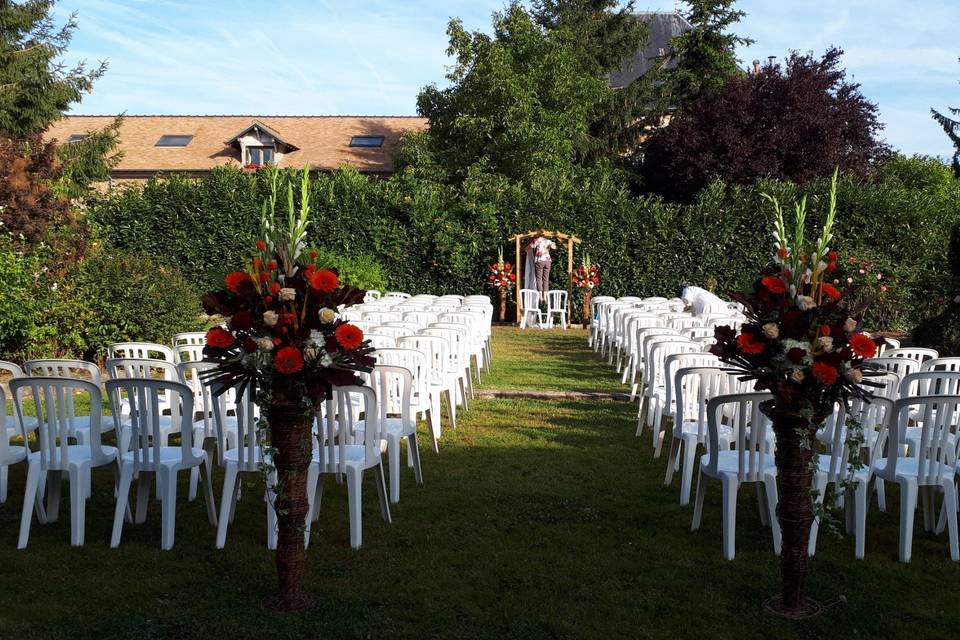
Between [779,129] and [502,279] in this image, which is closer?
[502,279]

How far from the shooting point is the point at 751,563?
4.55 meters

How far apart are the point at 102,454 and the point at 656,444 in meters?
4.04

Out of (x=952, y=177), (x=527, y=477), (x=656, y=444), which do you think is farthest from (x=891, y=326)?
(x=952, y=177)

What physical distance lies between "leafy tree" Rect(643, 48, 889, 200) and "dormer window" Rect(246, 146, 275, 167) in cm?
1435

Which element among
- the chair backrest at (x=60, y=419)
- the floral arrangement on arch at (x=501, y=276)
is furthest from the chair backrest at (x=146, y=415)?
the floral arrangement on arch at (x=501, y=276)

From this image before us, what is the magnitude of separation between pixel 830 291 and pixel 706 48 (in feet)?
91.2

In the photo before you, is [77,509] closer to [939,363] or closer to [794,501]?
[794,501]

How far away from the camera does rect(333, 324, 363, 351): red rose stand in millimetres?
3721

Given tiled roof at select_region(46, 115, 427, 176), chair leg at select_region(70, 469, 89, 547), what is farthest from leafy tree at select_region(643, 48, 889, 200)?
chair leg at select_region(70, 469, 89, 547)

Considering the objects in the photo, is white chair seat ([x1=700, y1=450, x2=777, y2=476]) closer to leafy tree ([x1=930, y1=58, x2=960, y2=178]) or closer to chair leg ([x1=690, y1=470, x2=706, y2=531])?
chair leg ([x1=690, y1=470, x2=706, y2=531])

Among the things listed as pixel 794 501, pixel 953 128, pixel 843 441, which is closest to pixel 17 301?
pixel 843 441

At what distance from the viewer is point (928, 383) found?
222 inches

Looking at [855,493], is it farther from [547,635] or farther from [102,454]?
[102,454]

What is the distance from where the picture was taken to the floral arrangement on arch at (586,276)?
18245mm
